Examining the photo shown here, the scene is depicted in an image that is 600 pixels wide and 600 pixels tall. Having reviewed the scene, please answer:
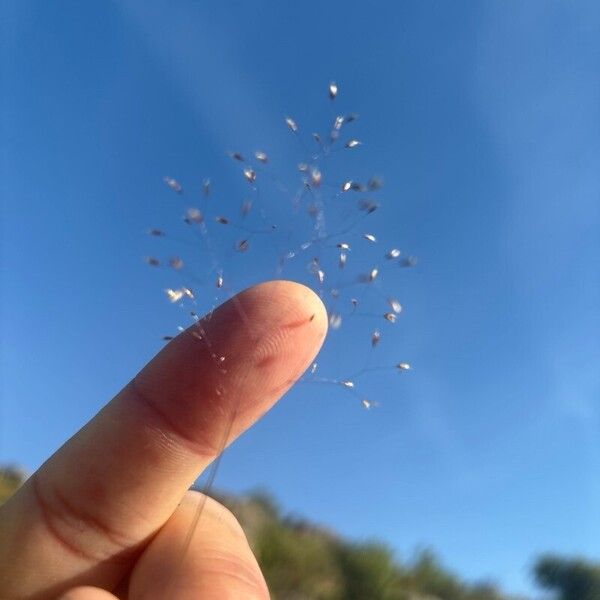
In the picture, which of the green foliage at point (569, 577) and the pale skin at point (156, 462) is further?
the green foliage at point (569, 577)

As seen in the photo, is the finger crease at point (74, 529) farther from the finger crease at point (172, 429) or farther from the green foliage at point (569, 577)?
the green foliage at point (569, 577)

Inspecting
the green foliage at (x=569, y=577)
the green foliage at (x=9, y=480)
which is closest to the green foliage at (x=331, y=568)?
the green foliage at (x=569, y=577)

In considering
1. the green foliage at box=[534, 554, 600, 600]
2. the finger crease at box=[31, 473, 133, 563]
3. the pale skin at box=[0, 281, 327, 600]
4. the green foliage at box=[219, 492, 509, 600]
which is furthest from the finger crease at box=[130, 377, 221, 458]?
the green foliage at box=[534, 554, 600, 600]

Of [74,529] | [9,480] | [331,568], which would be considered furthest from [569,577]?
[74,529]

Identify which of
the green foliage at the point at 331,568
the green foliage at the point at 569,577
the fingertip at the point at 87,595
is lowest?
the fingertip at the point at 87,595

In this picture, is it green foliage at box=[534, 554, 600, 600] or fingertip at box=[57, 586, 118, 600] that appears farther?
green foliage at box=[534, 554, 600, 600]

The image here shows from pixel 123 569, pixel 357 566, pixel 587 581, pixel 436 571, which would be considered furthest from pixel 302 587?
pixel 123 569

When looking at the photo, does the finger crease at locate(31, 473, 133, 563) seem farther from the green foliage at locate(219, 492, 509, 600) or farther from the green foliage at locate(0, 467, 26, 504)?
the green foliage at locate(219, 492, 509, 600)
